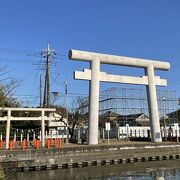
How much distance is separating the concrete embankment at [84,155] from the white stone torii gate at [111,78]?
1.83 metres

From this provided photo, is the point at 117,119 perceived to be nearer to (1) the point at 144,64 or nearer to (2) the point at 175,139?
(2) the point at 175,139

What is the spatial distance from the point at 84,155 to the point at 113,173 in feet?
11.4

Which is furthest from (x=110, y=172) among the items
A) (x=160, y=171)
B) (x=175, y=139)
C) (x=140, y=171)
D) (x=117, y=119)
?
(x=117, y=119)

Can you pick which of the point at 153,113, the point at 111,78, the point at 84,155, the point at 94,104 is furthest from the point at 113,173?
the point at 153,113

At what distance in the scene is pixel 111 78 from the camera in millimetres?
27594

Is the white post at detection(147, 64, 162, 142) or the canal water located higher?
the white post at detection(147, 64, 162, 142)

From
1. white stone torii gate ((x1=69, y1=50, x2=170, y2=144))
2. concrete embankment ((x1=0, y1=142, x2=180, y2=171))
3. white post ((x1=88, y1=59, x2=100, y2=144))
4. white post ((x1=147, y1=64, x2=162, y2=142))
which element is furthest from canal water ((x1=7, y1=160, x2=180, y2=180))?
white post ((x1=147, y1=64, x2=162, y2=142))

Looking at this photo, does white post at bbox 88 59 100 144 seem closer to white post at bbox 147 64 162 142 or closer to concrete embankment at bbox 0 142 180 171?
concrete embankment at bbox 0 142 180 171

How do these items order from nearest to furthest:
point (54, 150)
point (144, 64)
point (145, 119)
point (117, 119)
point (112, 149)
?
point (54, 150) < point (112, 149) < point (144, 64) < point (117, 119) < point (145, 119)

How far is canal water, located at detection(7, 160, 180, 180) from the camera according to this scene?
1922cm

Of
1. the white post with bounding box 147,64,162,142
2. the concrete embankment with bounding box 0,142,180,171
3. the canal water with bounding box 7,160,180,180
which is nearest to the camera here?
the canal water with bounding box 7,160,180,180

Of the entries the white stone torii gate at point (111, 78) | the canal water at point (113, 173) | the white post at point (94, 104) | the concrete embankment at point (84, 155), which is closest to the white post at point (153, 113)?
the white stone torii gate at point (111, 78)

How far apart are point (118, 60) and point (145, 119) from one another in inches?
1266

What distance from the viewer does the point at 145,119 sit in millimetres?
57656
